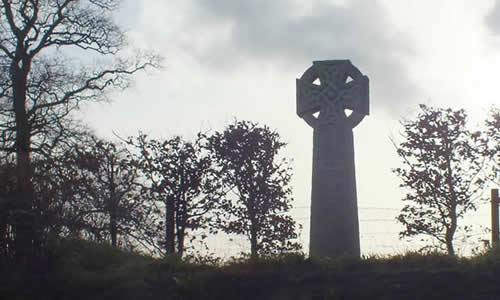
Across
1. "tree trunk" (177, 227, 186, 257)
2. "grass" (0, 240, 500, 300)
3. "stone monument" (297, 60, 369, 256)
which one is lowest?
"grass" (0, 240, 500, 300)

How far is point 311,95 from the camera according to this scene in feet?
39.7

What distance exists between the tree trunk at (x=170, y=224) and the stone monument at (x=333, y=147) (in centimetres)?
357

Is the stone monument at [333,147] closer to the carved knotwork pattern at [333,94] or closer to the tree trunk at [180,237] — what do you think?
the carved knotwork pattern at [333,94]

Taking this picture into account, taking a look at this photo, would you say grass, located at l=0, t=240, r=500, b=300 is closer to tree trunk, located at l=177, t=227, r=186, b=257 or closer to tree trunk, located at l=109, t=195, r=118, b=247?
tree trunk, located at l=109, t=195, r=118, b=247

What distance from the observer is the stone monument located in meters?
11.4

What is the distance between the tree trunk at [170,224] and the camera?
13625 millimetres

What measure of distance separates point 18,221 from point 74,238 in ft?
2.95

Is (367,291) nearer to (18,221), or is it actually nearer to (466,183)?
(18,221)

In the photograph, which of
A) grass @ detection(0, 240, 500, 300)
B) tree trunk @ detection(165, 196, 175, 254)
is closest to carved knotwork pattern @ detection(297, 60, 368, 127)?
tree trunk @ detection(165, 196, 175, 254)

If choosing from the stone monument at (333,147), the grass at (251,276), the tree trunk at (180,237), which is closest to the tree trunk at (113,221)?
the tree trunk at (180,237)

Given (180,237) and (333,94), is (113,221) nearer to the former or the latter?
(180,237)

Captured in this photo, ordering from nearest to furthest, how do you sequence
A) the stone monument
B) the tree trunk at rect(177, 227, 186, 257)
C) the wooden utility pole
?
the stone monument
the wooden utility pole
the tree trunk at rect(177, 227, 186, 257)

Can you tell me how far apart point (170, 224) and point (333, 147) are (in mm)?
4381

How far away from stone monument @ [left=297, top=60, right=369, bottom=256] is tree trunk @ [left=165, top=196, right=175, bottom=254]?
11.7 feet
